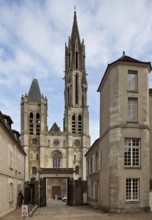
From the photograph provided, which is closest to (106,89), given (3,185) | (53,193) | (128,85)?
(128,85)

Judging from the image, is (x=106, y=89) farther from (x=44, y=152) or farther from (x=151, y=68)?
(x=44, y=152)

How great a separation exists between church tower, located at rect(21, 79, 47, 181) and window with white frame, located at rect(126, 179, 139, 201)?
194 ft

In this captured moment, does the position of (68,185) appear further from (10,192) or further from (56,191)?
(56,191)

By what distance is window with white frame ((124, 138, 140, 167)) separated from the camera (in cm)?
2312

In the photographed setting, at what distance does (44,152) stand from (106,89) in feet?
186

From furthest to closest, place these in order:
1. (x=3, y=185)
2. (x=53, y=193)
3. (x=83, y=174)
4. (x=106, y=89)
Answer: (x=83, y=174)
(x=53, y=193)
(x=106, y=89)
(x=3, y=185)

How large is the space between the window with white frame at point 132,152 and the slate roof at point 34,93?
2490 inches

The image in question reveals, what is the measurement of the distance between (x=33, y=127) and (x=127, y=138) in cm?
6096

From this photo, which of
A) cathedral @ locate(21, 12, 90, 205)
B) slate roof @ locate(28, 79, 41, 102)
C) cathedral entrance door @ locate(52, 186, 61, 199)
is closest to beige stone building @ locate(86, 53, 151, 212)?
cathedral entrance door @ locate(52, 186, 61, 199)

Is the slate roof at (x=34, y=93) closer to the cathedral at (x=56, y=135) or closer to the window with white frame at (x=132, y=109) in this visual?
the cathedral at (x=56, y=135)

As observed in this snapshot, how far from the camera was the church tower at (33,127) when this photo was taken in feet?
265

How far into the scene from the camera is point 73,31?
95375mm

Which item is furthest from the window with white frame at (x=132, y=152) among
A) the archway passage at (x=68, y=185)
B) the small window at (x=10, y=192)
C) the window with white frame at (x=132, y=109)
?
the archway passage at (x=68, y=185)

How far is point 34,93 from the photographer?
288 feet
